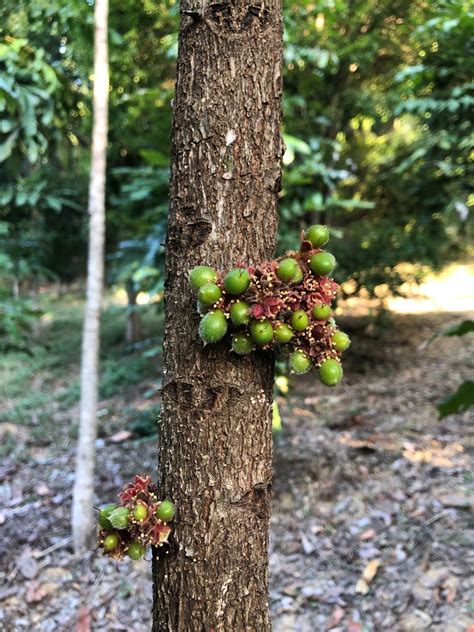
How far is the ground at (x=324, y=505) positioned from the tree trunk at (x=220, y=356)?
2113mm

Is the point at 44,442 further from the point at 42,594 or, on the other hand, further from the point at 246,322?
the point at 246,322

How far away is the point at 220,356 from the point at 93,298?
270 cm

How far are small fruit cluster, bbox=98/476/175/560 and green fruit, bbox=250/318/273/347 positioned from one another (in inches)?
19.6

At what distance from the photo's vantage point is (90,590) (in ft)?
11.8

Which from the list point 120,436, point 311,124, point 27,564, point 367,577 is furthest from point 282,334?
point 311,124

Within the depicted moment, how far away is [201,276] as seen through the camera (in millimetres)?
1320

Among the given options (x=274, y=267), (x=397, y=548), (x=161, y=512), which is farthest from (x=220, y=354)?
(x=397, y=548)

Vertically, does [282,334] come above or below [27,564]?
above

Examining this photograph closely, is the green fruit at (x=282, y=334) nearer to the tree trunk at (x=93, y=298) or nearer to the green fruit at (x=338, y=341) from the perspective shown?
the green fruit at (x=338, y=341)

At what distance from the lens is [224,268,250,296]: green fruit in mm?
1286

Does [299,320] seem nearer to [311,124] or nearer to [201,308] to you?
[201,308]

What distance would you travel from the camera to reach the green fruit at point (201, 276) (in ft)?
4.33

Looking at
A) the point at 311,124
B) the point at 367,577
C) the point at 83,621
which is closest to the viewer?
the point at 83,621

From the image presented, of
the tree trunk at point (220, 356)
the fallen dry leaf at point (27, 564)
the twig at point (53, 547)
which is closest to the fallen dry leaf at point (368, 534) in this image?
the twig at point (53, 547)
